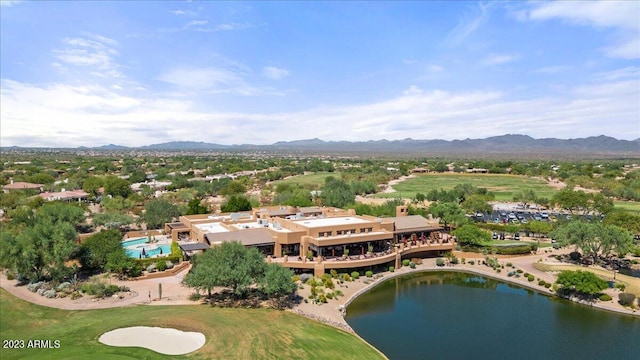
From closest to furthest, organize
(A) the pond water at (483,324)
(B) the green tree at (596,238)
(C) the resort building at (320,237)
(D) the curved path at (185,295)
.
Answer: (A) the pond water at (483,324) < (D) the curved path at (185,295) < (C) the resort building at (320,237) < (B) the green tree at (596,238)

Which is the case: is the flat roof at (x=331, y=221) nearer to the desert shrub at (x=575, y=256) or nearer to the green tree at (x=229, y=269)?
the green tree at (x=229, y=269)

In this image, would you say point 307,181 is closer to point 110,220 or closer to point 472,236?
point 110,220

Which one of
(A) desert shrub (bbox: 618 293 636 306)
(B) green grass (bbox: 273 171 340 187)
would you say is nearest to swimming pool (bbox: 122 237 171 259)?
(A) desert shrub (bbox: 618 293 636 306)

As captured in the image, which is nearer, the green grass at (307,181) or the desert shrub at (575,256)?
the desert shrub at (575,256)

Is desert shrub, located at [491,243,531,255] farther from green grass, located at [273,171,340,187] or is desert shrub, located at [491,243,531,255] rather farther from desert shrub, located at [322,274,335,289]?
green grass, located at [273,171,340,187]

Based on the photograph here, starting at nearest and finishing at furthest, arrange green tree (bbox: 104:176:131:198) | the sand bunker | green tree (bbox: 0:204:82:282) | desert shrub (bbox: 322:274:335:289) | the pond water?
the sand bunker → the pond water → green tree (bbox: 0:204:82:282) → desert shrub (bbox: 322:274:335:289) → green tree (bbox: 104:176:131:198)

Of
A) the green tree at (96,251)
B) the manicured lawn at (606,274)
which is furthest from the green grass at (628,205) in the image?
the green tree at (96,251)

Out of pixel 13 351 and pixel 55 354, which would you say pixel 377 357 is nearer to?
pixel 55 354

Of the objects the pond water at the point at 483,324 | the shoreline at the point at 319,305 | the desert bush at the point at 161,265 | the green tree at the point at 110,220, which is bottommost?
the pond water at the point at 483,324
